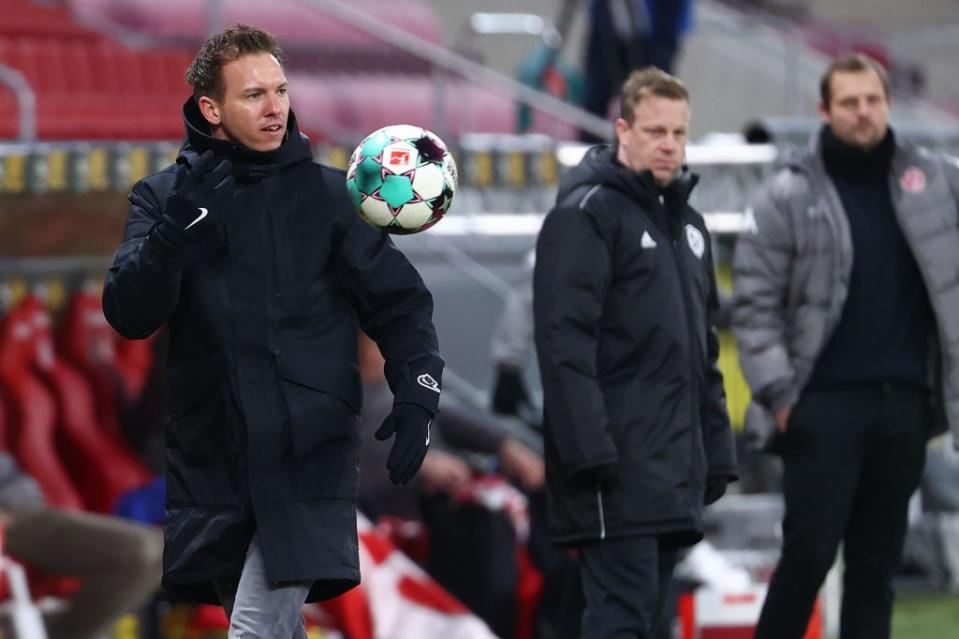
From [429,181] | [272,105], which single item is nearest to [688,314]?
[429,181]

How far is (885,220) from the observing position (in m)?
5.81

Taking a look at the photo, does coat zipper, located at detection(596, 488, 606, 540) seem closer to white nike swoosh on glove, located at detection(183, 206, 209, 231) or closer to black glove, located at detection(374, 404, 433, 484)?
black glove, located at detection(374, 404, 433, 484)

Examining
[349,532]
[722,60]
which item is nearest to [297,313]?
[349,532]

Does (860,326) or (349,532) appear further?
(860,326)

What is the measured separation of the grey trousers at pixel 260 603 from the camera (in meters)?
4.16

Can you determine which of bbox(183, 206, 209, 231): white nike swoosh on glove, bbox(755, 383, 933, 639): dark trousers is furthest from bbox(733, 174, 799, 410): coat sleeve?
bbox(183, 206, 209, 231): white nike swoosh on glove

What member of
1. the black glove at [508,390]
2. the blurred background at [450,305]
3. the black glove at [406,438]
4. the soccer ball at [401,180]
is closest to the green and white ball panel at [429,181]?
the soccer ball at [401,180]

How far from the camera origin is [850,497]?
5648 mm

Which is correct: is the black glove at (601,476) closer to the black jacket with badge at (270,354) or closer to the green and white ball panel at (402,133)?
the black jacket with badge at (270,354)

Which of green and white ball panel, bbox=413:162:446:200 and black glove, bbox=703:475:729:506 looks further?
black glove, bbox=703:475:729:506

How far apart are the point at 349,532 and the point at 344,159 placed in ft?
12.6

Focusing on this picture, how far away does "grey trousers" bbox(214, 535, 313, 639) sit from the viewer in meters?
4.16

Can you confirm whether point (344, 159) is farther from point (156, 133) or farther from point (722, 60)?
point (722, 60)

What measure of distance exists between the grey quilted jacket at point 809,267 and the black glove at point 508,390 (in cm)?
202
